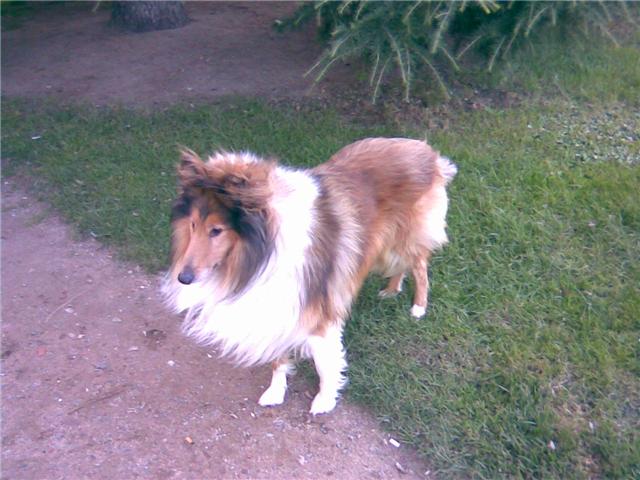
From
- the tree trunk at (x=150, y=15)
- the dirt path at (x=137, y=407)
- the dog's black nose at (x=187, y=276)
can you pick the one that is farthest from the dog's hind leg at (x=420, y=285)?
the tree trunk at (x=150, y=15)

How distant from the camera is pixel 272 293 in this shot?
2979mm

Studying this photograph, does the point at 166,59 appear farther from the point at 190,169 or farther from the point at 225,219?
the point at 225,219

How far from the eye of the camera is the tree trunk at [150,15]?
26.1 ft

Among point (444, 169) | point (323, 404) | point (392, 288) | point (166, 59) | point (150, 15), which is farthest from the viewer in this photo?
point (150, 15)

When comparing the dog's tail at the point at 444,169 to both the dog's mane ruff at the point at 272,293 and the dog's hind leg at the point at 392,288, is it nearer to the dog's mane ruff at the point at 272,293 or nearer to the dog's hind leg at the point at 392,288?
the dog's hind leg at the point at 392,288

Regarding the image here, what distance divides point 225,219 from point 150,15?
6.10 m

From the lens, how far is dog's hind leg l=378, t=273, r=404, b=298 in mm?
4185

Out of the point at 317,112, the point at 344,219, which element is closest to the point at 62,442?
the point at 344,219

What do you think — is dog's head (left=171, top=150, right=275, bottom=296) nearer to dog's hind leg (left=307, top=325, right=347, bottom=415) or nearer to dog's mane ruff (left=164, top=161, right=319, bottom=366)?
dog's mane ruff (left=164, top=161, right=319, bottom=366)

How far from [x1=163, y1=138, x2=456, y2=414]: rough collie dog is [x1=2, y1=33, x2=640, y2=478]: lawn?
1.64 feet

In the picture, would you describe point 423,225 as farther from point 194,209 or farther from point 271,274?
point 194,209

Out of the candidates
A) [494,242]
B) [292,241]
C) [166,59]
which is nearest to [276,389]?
[292,241]

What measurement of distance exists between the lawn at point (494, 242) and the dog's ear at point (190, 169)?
153 cm

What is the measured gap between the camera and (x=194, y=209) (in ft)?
9.30
